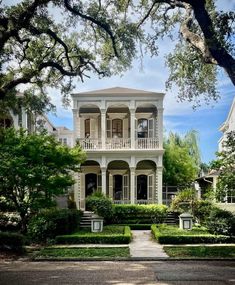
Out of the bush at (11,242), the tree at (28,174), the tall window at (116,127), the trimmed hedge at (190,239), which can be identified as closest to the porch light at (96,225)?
the tree at (28,174)

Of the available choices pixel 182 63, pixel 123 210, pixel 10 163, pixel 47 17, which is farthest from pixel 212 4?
pixel 123 210

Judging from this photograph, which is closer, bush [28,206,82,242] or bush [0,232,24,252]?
bush [0,232,24,252]

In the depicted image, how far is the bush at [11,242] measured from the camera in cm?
1347

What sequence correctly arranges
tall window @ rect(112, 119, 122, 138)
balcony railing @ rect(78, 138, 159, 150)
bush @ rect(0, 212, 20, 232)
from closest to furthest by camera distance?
1. bush @ rect(0, 212, 20, 232)
2. balcony railing @ rect(78, 138, 159, 150)
3. tall window @ rect(112, 119, 122, 138)

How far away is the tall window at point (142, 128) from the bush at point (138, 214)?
6913 mm

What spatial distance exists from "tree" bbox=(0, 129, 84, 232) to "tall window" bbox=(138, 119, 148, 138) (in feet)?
40.1

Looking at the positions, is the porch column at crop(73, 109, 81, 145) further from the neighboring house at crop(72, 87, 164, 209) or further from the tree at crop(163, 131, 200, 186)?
the tree at crop(163, 131, 200, 186)

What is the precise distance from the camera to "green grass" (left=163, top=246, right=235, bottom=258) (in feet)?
41.4

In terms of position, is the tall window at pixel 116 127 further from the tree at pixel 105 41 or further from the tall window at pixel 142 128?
the tree at pixel 105 41

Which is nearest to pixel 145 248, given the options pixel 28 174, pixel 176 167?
pixel 28 174

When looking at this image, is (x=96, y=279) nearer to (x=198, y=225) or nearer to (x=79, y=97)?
(x=198, y=225)

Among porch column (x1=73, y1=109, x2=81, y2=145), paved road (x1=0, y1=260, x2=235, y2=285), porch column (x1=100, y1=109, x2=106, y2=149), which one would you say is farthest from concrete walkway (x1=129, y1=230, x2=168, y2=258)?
porch column (x1=73, y1=109, x2=81, y2=145)

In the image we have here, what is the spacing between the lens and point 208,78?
15.3 metres

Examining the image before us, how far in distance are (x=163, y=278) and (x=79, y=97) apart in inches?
726
